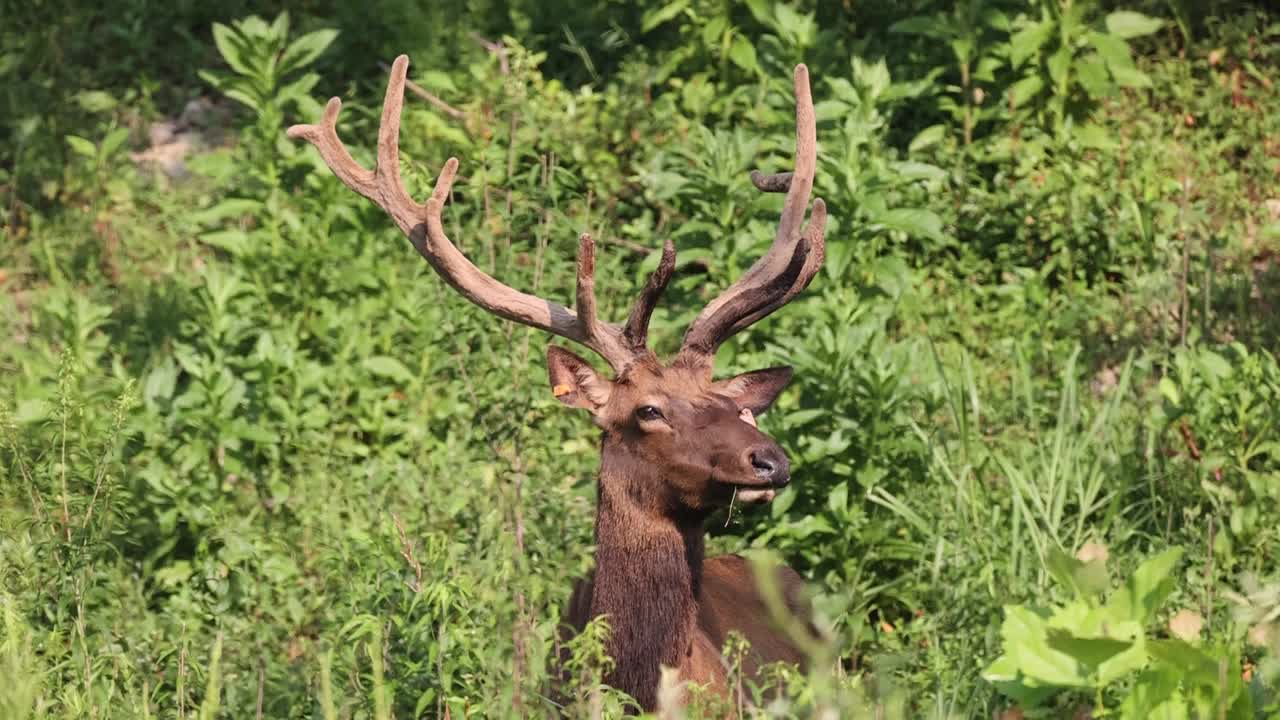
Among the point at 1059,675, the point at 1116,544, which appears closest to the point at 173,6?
the point at 1116,544

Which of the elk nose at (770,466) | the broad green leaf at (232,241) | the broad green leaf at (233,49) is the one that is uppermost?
the broad green leaf at (233,49)

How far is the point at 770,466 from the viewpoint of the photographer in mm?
5113

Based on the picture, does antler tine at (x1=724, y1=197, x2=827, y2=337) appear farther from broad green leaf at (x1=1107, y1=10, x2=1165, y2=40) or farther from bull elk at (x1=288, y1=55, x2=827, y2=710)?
broad green leaf at (x1=1107, y1=10, x2=1165, y2=40)

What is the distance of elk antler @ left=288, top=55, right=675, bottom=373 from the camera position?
5.53m

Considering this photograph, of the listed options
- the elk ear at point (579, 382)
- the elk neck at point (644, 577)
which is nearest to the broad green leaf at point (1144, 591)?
the elk neck at point (644, 577)

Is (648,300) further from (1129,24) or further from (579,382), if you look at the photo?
(1129,24)

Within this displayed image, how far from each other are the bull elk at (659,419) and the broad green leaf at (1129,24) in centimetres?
354

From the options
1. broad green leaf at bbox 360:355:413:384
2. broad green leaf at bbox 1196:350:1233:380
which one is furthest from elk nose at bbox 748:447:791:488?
broad green leaf at bbox 360:355:413:384

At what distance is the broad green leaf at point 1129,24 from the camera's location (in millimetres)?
9031

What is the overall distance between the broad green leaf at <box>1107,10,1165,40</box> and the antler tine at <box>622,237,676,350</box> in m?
4.27

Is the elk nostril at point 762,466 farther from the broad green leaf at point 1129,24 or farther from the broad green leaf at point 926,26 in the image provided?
the broad green leaf at point 1129,24

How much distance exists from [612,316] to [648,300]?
2.36m

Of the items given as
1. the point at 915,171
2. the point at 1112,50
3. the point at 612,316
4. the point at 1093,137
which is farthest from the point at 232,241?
the point at 1112,50

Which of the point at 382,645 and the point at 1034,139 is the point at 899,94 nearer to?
the point at 1034,139
